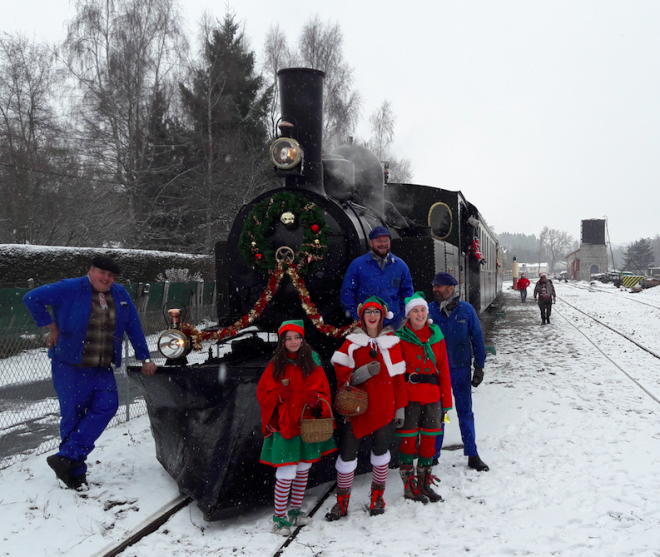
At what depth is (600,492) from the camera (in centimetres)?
360

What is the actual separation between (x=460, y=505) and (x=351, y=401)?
3.76ft

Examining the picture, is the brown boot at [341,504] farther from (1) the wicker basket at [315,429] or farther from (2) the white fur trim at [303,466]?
(1) the wicker basket at [315,429]

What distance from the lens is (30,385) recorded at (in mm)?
7484

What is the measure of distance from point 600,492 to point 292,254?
Answer: 2904mm

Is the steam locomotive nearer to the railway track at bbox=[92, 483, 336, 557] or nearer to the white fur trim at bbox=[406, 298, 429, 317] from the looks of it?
the railway track at bbox=[92, 483, 336, 557]

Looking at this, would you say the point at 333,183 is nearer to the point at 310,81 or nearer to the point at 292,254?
the point at 310,81

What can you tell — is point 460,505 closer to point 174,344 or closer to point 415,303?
point 415,303

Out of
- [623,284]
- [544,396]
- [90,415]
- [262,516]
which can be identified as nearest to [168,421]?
[90,415]

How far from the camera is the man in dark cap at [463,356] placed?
4.09 metres

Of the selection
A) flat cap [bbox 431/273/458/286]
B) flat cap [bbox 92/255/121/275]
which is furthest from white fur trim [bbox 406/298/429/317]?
flat cap [bbox 92/255/121/275]

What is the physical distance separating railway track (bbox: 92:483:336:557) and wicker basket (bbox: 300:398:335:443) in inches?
23.4

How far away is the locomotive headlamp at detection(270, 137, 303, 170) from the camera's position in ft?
14.4

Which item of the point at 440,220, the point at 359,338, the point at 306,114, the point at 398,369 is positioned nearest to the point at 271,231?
the point at 306,114

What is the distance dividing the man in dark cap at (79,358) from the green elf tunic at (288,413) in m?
1.06
